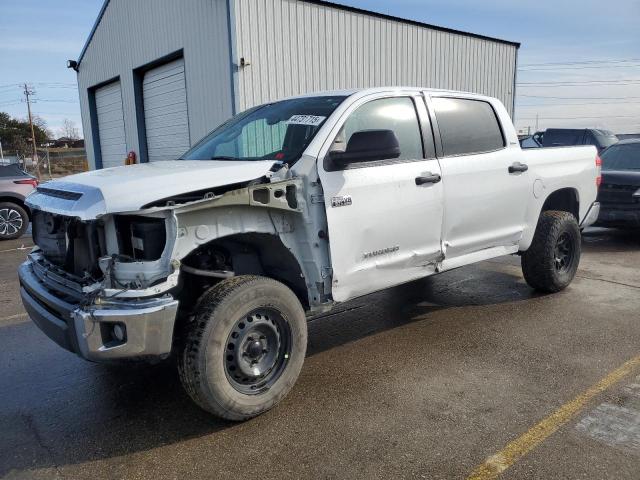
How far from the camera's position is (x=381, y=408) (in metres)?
3.45

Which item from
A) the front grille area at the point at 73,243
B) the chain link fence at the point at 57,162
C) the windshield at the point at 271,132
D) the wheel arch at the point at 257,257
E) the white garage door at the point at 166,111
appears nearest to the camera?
the front grille area at the point at 73,243

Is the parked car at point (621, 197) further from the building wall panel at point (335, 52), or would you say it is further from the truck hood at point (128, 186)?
the truck hood at point (128, 186)

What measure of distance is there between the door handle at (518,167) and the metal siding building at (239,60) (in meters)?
7.39

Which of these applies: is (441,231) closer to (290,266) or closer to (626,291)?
(290,266)

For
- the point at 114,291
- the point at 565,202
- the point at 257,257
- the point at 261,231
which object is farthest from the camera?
the point at 565,202

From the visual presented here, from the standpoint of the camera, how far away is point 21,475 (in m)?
2.84

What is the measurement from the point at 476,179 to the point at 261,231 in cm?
214

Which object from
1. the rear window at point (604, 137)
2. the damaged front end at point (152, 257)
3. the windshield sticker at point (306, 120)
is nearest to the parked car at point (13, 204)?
the damaged front end at point (152, 257)

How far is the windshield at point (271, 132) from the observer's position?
3.79 m

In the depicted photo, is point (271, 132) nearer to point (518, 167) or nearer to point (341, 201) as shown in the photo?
point (341, 201)

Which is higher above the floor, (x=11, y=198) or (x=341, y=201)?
(x=341, y=201)

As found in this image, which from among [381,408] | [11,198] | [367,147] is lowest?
[381,408]

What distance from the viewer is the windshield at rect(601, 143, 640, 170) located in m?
9.37

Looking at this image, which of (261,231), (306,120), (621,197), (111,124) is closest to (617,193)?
(621,197)
